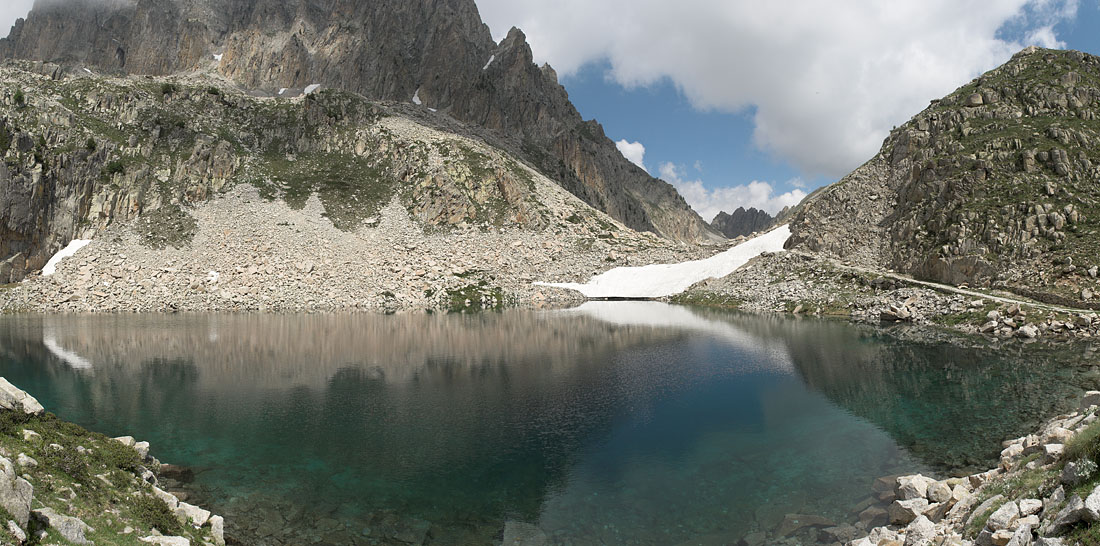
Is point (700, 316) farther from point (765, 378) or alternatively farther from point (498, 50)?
point (498, 50)

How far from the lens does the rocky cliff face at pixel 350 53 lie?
154 metres

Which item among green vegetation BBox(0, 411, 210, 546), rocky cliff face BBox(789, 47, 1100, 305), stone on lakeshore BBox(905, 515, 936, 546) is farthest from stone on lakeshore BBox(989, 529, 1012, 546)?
rocky cliff face BBox(789, 47, 1100, 305)

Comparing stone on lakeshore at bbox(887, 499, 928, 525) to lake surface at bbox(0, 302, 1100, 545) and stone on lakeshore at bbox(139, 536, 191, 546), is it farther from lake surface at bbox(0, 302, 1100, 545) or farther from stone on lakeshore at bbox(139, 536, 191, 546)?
stone on lakeshore at bbox(139, 536, 191, 546)

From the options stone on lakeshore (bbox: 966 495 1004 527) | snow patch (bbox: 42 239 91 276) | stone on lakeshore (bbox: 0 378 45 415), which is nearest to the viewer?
stone on lakeshore (bbox: 966 495 1004 527)

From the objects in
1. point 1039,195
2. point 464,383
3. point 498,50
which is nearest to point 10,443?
point 464,383

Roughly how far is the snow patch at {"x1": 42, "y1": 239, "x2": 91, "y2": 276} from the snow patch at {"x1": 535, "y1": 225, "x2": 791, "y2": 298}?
72.5 metres

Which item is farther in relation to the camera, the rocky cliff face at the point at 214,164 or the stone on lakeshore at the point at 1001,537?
the rocky cliff face at the point at 214,164

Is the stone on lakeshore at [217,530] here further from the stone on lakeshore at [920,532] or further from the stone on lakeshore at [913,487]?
the stone on lakeshore at [913,487]

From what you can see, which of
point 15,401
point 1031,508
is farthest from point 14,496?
point 1031,508

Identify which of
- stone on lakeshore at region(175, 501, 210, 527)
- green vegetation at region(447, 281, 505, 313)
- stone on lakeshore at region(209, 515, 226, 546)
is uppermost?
green vegetation at region(447, 281, 505, 313)

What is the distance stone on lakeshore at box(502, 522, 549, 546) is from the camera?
1470 centimetres

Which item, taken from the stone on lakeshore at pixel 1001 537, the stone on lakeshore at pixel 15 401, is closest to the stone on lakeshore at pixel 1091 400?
the stone on lakeshore at pixel 1001 537

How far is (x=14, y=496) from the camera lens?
909cm

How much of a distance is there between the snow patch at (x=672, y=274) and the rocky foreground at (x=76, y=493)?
3022 inches
